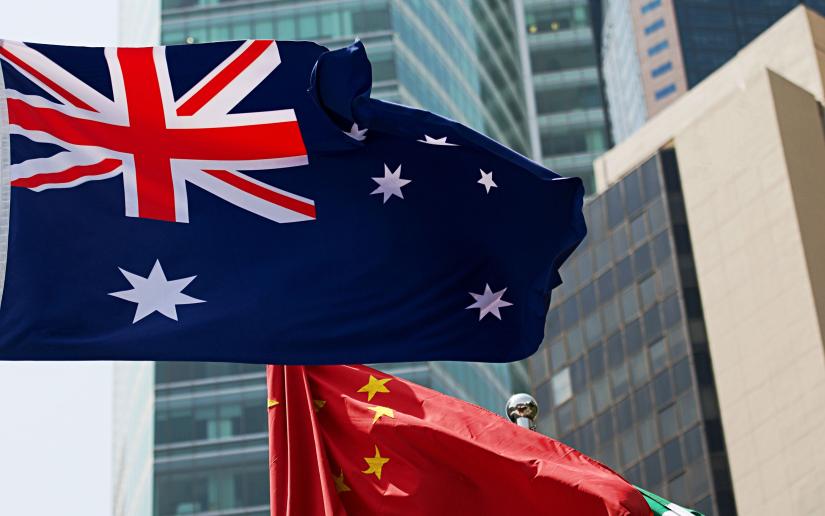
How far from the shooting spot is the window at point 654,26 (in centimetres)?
18100

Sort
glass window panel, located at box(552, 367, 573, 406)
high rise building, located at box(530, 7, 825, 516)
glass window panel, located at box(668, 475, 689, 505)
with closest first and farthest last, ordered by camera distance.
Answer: high rise building, located at box(530, 7, 825, 516), glass window panel, located at box(668, 475, 689, 505), glass window panel, located at box(552, 367, 573, 406)

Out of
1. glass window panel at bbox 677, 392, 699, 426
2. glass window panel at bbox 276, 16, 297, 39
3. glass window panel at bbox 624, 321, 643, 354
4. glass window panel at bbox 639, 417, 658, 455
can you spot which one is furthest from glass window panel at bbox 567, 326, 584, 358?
glass window panel at bbox 276, 16, 297, 39

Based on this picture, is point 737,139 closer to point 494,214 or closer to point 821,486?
point 821,486

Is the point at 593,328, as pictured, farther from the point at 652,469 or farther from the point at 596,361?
the point at 652,469

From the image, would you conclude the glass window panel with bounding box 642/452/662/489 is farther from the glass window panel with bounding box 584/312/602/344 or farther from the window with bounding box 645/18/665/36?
the window with bounding box 645/18/665/36

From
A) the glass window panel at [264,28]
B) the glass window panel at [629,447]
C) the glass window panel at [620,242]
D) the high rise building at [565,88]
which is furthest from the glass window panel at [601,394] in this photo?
the high rise building at [565,88]

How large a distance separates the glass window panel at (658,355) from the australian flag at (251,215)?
215 feet

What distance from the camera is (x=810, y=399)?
2586 inches

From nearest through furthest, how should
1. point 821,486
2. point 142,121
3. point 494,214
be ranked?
point 142,121 < point 494,214 < point 821,486

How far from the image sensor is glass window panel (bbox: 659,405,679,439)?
243 ft

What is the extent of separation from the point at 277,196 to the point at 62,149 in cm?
137

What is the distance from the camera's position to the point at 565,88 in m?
157

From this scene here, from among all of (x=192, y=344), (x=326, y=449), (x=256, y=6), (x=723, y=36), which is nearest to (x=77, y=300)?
(x=192, y=344)

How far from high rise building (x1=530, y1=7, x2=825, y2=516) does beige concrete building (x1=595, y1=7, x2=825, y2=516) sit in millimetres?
77
